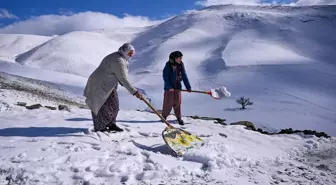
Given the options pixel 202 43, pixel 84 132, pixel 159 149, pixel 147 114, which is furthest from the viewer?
pixel 202 43

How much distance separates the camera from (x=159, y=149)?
5109mm

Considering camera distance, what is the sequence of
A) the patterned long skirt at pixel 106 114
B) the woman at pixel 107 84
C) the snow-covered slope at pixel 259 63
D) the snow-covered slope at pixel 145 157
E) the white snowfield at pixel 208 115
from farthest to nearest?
the snow-covered slope at pixel 259 63
the patterned long skirt at pixel 106 114
the woman at pixel 107 84
the white snowfield at pixel 208 115
the snow-covered slope at pixel 145 157

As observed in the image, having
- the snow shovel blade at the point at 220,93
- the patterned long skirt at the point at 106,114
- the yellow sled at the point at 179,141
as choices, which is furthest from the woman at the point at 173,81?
the yellow sled at the point at 179,141

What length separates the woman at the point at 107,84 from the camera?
529 cm

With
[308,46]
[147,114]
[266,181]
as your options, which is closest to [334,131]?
[147,114]

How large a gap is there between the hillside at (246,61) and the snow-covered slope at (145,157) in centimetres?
734

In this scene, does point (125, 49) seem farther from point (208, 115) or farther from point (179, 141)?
point (208, 115)

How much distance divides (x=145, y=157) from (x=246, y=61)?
82.3 ft

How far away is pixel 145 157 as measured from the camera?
14.9 feet

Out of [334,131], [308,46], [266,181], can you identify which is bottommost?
[334,131]

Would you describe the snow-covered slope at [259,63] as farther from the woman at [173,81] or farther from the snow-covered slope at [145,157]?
the snow-covered slope at [145,157]

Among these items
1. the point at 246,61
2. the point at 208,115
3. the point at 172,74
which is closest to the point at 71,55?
the point at 246,61

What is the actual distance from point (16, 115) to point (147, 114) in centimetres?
315

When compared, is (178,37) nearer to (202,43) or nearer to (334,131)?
(202,43)
